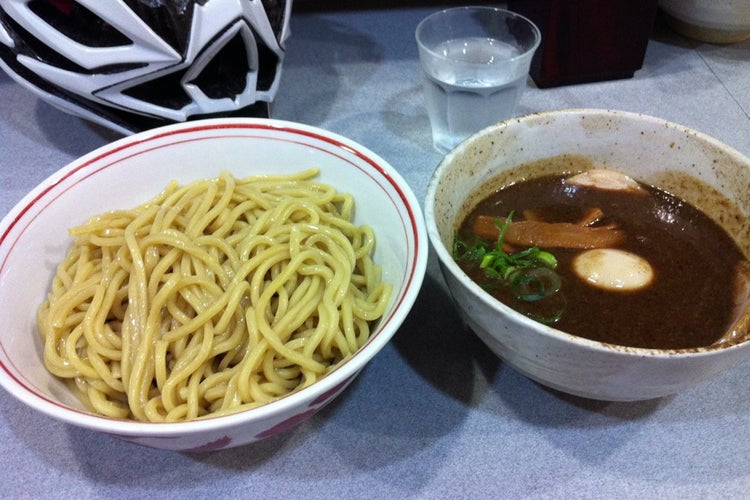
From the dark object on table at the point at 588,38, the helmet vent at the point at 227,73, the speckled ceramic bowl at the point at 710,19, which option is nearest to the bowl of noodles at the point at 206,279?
the helmet vent at the point at 227,73

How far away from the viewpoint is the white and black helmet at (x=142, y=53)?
1.10 metres

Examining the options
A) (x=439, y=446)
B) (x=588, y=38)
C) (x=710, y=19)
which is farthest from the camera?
(x=710, y=19)

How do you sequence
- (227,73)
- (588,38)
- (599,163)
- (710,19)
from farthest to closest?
1. (710,19)
2. (588,38)
3. (227,73)
4. (599,163)

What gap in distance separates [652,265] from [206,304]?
0.73 m

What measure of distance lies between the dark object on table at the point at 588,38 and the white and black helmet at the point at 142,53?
721mm

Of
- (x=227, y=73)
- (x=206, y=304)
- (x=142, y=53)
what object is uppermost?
(x=142, y=53)

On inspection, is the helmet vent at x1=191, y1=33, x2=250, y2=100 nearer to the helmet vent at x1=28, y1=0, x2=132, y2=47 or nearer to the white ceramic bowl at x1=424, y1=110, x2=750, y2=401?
the helmet vent at x1=28, y1=0, x2=132, y2=47

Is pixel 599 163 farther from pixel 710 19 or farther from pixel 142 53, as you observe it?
pixel 710 19

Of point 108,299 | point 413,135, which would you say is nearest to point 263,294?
point 108,299

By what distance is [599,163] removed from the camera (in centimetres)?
111

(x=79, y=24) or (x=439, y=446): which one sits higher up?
(x=79, y=24)

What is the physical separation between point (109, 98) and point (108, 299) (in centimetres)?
51

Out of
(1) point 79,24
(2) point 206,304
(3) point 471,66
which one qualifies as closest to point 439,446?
(2) point 206,304

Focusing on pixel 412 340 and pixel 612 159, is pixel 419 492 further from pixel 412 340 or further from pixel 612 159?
pixel 612 159
